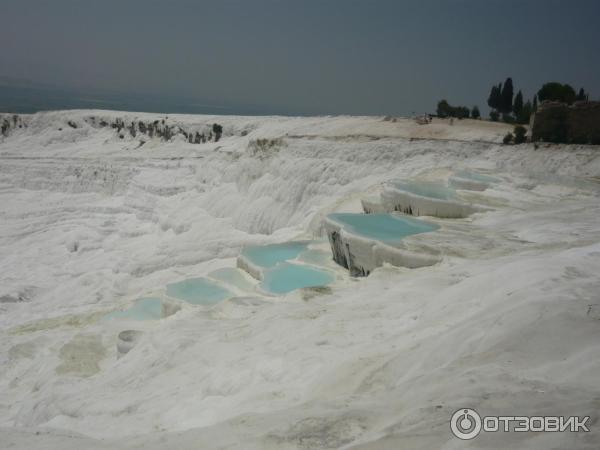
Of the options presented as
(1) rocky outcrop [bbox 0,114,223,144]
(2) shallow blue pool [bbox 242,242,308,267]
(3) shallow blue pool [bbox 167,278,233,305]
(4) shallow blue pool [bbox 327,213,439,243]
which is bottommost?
(3) shallow blue pool [bbox 167,278,233,305]

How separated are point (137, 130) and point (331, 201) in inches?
958

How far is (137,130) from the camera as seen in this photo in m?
37.2

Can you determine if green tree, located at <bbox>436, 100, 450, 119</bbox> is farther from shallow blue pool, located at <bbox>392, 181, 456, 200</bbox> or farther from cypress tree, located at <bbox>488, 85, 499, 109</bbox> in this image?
shallow blue pool, located at <bbox>392, 181, 456, 200</bbox>

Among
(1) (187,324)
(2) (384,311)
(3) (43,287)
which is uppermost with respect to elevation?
(2) (384,311)

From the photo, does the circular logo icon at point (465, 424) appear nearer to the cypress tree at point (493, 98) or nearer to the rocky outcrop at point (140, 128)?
the cypress tree at point (493, 98)

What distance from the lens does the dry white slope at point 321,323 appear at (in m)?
3.92

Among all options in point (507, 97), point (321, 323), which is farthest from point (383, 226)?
point (507, 97)

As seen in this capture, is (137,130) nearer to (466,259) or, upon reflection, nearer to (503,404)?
(466,259)

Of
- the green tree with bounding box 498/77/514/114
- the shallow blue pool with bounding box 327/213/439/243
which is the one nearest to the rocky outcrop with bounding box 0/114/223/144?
the green tree with bounding box 498/77/514/114

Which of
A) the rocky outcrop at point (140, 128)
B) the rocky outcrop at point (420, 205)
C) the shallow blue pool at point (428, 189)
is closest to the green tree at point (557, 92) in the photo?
the shallow blue pool at point (428, 189)

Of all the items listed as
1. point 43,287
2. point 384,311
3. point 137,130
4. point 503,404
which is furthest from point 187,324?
point 137,130

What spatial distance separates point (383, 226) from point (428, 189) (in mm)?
2924

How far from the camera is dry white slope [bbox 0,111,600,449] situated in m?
3.92

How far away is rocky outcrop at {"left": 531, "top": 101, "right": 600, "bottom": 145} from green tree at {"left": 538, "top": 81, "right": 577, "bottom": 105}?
3.03 m
